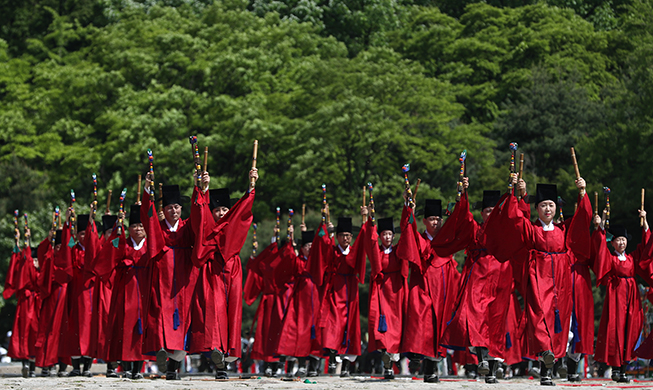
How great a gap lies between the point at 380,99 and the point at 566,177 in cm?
710

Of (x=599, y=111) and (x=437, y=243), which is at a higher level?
(x=599, y=111)

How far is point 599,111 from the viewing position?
37.8 meters

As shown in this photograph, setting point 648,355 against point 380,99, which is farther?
point 380,99

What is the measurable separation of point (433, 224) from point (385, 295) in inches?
43.6

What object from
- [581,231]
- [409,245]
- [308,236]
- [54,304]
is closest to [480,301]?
[409,245]

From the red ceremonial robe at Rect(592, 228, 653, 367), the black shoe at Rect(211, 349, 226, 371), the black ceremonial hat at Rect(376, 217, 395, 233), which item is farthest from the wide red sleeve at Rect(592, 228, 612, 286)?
the black shoe at Rect(211, 349, 226, 371)

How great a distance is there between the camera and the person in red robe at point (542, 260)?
36.0ft

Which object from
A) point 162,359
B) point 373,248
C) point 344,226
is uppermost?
point 344,226

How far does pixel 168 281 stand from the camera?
10.9 metres

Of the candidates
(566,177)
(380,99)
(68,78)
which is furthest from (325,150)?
(68,78)

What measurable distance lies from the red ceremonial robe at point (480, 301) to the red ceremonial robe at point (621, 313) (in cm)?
237

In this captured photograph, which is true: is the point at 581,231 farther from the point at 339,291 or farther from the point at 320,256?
the point at 320,256

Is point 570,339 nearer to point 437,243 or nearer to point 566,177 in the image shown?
point 437,243

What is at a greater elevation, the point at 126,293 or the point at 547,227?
the point at 547,227
